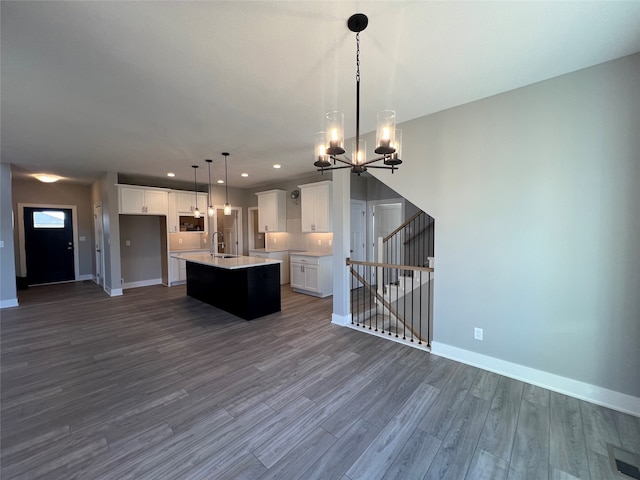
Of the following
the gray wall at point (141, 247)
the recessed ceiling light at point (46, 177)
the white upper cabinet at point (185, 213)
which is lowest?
the gray wall at point (141, 247)

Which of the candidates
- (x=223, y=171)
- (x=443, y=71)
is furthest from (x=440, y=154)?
(x=223, y=171)

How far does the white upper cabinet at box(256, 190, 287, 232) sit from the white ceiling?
3595mm

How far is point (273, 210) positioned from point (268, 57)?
518 cm

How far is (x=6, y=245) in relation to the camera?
507 centimetres

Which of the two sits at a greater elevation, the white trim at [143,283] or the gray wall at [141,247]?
the gray wall at [141,247]

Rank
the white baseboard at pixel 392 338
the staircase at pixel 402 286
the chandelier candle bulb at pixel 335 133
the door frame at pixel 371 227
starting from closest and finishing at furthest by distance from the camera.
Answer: the chandelier candle bulb at pixel 335 133, the white baseboard at pixel 392 338, the staircase at pixel 402 286, the door frame at pixel 371 227

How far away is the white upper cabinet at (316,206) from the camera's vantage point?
580cm

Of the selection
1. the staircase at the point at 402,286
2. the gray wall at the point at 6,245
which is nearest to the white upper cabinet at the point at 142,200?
the gray wall at the point at 6,245

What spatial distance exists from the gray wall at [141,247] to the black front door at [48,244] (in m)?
2.26

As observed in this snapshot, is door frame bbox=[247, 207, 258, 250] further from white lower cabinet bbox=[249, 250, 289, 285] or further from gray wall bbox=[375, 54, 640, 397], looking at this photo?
gray wall bbox=[375, 54, 640, 397]

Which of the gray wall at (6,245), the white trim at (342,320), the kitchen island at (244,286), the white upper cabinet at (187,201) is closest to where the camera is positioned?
the white trim at (342,320)

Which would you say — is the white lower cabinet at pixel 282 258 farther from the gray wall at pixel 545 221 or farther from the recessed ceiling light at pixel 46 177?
the recessed ceiling light at pixel 46 177

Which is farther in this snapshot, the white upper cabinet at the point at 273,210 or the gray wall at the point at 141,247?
the white upper cabinet at the point at 273,210

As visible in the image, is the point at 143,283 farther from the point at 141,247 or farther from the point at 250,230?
the point at 250,230
